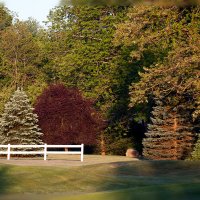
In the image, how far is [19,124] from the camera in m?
43.9

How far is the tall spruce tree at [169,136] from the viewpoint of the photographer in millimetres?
43594

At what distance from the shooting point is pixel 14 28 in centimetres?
6334

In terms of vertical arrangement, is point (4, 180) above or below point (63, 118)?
below

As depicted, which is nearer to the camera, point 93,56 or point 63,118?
point 63,118

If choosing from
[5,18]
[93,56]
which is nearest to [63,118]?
[93,56]

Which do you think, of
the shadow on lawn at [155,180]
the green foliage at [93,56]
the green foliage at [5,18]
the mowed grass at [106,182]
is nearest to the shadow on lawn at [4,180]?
the mowed grass at [106,182]

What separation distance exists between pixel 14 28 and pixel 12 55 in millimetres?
2952

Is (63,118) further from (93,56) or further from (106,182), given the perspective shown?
(106,182)

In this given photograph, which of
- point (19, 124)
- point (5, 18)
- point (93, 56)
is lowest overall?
point (19, 124)

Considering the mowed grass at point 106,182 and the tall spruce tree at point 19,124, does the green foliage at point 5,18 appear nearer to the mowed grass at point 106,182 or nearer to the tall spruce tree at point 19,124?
the tall spruce tree at point 19,124

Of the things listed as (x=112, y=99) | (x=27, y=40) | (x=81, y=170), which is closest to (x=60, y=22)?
(x=27, y=40)

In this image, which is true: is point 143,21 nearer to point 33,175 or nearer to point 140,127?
point 33,175

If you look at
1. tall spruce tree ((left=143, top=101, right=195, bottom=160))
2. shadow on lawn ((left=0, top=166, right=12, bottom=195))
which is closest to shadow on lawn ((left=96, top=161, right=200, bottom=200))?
shadow on lawn ((left=0, top=166, right=12, bottom=195))

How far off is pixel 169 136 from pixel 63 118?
841 cm
